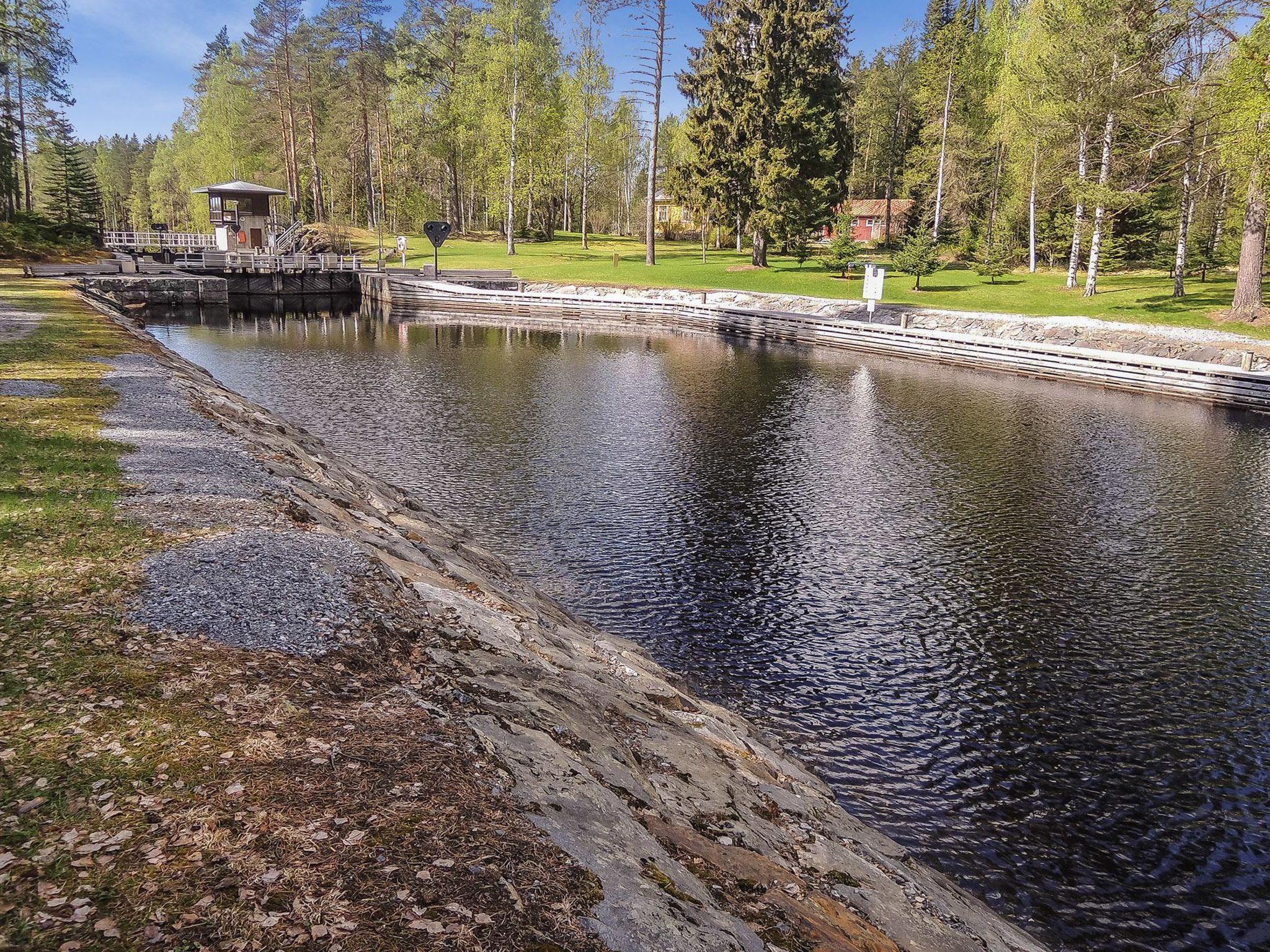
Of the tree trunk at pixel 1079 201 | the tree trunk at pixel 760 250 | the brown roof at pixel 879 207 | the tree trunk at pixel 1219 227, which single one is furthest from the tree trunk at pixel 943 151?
the brown roof at pixel 879 207

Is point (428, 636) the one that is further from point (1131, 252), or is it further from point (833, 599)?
point (1131, 252)

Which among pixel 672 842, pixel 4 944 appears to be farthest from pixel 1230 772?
pixel 4 944

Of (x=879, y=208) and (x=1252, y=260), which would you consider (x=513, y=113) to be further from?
(x=1252, y=260)

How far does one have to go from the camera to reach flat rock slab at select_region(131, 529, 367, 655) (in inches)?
243

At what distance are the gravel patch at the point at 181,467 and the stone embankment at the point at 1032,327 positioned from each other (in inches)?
1122

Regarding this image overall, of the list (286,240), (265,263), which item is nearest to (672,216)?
(286,240)

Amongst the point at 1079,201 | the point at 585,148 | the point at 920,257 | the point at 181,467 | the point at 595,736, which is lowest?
the point at 595,736

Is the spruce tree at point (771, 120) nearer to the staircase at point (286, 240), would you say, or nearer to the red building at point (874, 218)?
the red building at point (874, 218)

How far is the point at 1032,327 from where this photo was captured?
33844mm

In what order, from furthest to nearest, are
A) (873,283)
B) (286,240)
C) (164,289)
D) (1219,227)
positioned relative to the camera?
(286,240), (164,289), (1219,227), (873,283)

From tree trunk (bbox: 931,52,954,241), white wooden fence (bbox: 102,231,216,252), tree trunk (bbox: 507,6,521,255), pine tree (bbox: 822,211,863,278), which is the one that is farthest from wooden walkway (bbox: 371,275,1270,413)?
tree trunk (bbox: 931,52,954,241)

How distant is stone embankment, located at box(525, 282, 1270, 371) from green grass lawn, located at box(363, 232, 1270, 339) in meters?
1.45

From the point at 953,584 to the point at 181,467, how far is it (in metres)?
10.6

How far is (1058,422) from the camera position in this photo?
75.4 feet
